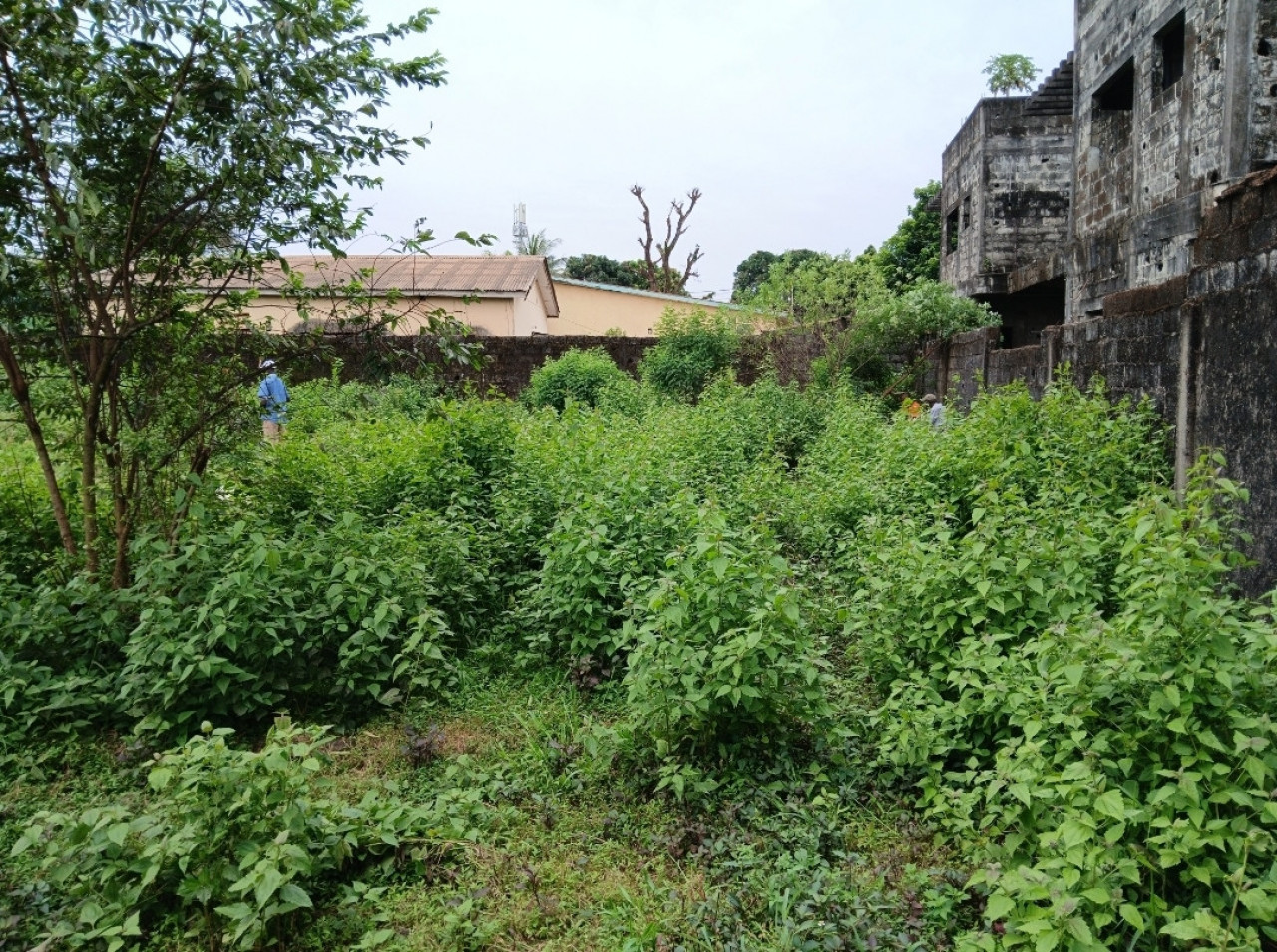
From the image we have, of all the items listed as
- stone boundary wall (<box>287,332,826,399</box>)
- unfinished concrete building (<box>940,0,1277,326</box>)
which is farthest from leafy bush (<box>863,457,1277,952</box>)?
stone boundary wall (<box>287,332,826,399</box>)

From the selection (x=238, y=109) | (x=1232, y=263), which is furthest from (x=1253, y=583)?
(x=238, y=109)

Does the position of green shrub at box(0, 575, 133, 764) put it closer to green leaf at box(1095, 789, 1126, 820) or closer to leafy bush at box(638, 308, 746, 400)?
green leaf at box(1095, 789, 1126, 820)

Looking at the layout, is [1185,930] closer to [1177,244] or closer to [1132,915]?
[1132,915]

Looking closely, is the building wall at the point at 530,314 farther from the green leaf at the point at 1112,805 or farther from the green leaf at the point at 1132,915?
the green leaf at the point at 1132,915

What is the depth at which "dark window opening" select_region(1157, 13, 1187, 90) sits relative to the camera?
8930 mm

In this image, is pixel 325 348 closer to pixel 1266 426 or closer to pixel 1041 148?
pixel 1266 426

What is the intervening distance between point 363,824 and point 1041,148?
1770cm

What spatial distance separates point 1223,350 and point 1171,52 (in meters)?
6.35

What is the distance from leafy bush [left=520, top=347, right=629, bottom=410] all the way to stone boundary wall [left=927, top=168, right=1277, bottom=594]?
8.92m

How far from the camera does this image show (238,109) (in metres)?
4.46

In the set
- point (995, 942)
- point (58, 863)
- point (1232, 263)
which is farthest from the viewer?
point (1232, 263)

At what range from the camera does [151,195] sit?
462 centimetres

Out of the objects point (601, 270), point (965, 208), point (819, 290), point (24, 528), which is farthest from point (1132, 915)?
point (601, 270)

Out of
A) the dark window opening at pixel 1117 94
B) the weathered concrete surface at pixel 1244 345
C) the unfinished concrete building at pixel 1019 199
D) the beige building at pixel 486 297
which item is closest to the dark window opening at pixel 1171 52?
the dark window opening at pixel 1117 94
